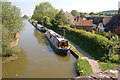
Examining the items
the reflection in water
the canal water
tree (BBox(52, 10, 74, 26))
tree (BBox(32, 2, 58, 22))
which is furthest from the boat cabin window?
tree (BBox(32, 2, 58, 22))

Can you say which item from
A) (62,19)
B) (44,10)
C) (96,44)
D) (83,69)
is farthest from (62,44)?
(44,10)

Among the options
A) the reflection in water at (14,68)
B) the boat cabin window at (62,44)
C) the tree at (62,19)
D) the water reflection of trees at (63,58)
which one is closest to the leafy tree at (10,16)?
the reflection in water at (14,68)

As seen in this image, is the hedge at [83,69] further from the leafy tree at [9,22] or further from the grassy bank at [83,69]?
the leafy tree at [9,22]

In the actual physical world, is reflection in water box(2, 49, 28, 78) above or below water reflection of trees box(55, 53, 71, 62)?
below

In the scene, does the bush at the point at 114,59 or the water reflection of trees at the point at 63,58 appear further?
the water reflection of trees at the point at 63,58

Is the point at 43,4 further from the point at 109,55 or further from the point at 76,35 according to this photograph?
the point at 109,55

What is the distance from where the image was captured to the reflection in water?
1187cm

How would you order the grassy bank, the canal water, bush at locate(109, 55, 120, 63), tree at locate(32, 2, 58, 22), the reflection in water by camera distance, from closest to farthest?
1. the grassy bank
2. the canal water
3. the reflection in water
4. bush at locate(109, 55, 120, 63)
5. tree at locate(32, 2, 58, 22)

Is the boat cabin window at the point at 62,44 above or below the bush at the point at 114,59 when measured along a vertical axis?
above

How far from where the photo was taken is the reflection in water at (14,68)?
1187 cm

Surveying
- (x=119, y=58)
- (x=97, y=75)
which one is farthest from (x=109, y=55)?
(x=97, y=75)

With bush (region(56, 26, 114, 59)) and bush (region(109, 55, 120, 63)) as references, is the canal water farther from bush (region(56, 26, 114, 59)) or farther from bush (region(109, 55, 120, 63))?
bush (region(109, 55, 120, 63))

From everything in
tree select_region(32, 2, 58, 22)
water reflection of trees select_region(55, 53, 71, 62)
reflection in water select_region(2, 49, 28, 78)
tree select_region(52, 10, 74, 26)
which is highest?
tree select_region(32, 2, 58, 22)

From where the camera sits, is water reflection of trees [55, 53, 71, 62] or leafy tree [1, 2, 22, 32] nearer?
leafy tree [1, 2, 22, 32]
